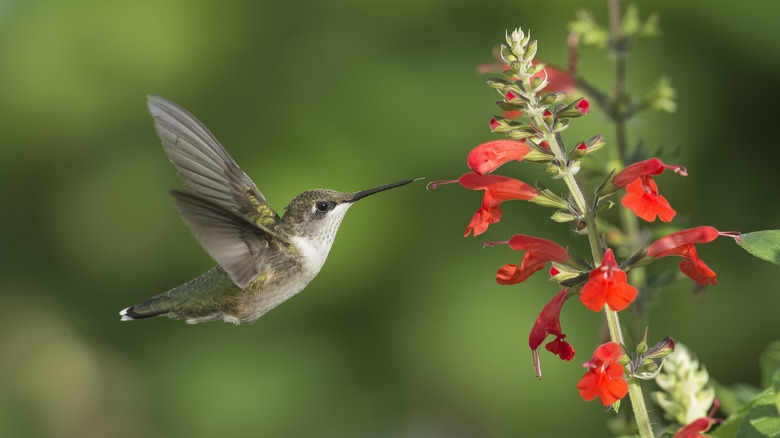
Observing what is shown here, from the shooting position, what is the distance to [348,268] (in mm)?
4336

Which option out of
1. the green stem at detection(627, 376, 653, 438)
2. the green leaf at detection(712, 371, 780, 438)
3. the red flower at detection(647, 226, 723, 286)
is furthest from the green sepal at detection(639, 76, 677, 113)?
the green leaf at detection(712, 371, 780, 438)

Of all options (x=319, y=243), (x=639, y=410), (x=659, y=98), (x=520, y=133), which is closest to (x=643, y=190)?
(x=520, y=133)

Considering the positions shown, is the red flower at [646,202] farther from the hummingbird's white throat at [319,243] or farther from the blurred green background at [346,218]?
the blurred green background at [346,218]

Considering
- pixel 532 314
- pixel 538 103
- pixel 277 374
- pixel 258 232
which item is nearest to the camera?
pixel 538 103

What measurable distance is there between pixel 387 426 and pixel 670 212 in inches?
139

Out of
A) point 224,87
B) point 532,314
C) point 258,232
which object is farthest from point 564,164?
point 224,87

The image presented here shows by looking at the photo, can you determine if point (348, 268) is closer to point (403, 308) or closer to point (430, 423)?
point (403, 308)

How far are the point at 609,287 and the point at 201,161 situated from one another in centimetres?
100

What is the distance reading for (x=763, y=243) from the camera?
1.10 m

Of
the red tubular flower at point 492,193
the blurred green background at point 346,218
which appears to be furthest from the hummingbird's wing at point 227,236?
the blurred green background at point 346,218

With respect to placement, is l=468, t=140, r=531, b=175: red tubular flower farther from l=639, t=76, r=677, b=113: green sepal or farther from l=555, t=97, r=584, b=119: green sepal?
l=639, t=76, r=677, b=113: green sepal

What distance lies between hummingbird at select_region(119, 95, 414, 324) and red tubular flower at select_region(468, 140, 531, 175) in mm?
302

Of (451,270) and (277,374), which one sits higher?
(451,270)

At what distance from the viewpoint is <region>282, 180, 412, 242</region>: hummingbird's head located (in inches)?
70.1
